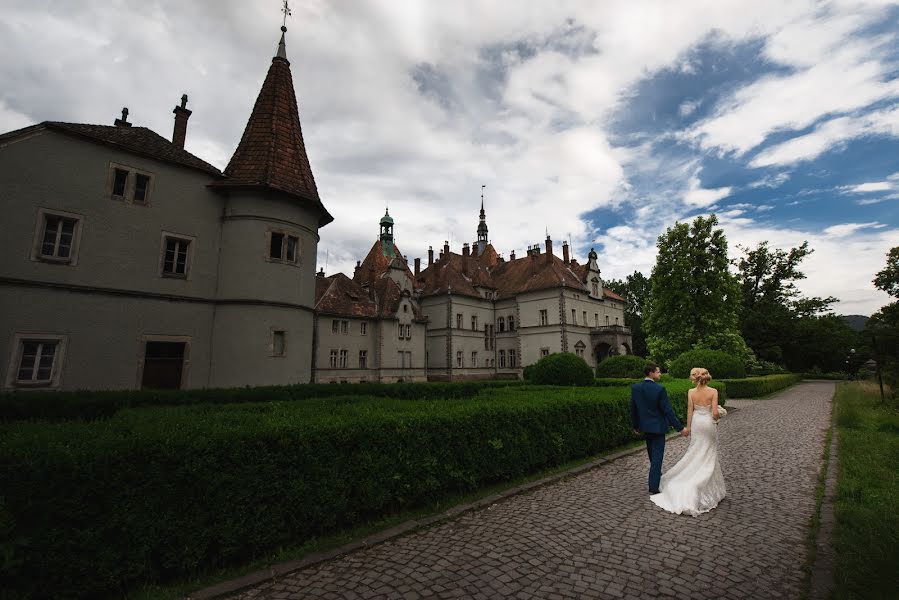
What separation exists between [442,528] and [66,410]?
9.55m

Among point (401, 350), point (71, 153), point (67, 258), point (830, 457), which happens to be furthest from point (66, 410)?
point (401, 350)

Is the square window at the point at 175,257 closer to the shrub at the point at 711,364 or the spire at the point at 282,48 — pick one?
the spire at the point at 282,48

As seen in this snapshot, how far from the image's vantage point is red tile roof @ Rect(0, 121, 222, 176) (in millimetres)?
12750

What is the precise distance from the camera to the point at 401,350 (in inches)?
1437

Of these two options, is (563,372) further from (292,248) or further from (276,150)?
(276,150)

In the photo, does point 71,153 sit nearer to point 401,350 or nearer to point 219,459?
point 219,459

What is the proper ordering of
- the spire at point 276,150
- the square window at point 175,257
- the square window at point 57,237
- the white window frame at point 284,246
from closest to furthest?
the square window at point 57,237 < the square window at point 175,257 < the white window frame at point 284,246 < the spire at point 276,150

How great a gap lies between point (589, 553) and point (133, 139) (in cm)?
1900

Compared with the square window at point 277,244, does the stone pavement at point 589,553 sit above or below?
below

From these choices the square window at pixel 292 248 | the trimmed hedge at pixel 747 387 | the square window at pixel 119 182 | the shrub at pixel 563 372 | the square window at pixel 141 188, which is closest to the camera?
the square window at pixel 119 182

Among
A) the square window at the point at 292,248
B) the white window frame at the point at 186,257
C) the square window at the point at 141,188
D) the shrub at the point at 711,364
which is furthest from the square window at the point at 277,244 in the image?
the shrub at the point at 711,364

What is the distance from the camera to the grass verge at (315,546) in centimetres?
410

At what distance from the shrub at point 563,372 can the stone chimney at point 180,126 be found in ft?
64.4

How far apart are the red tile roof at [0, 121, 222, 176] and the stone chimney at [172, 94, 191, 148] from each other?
3.37 feet
